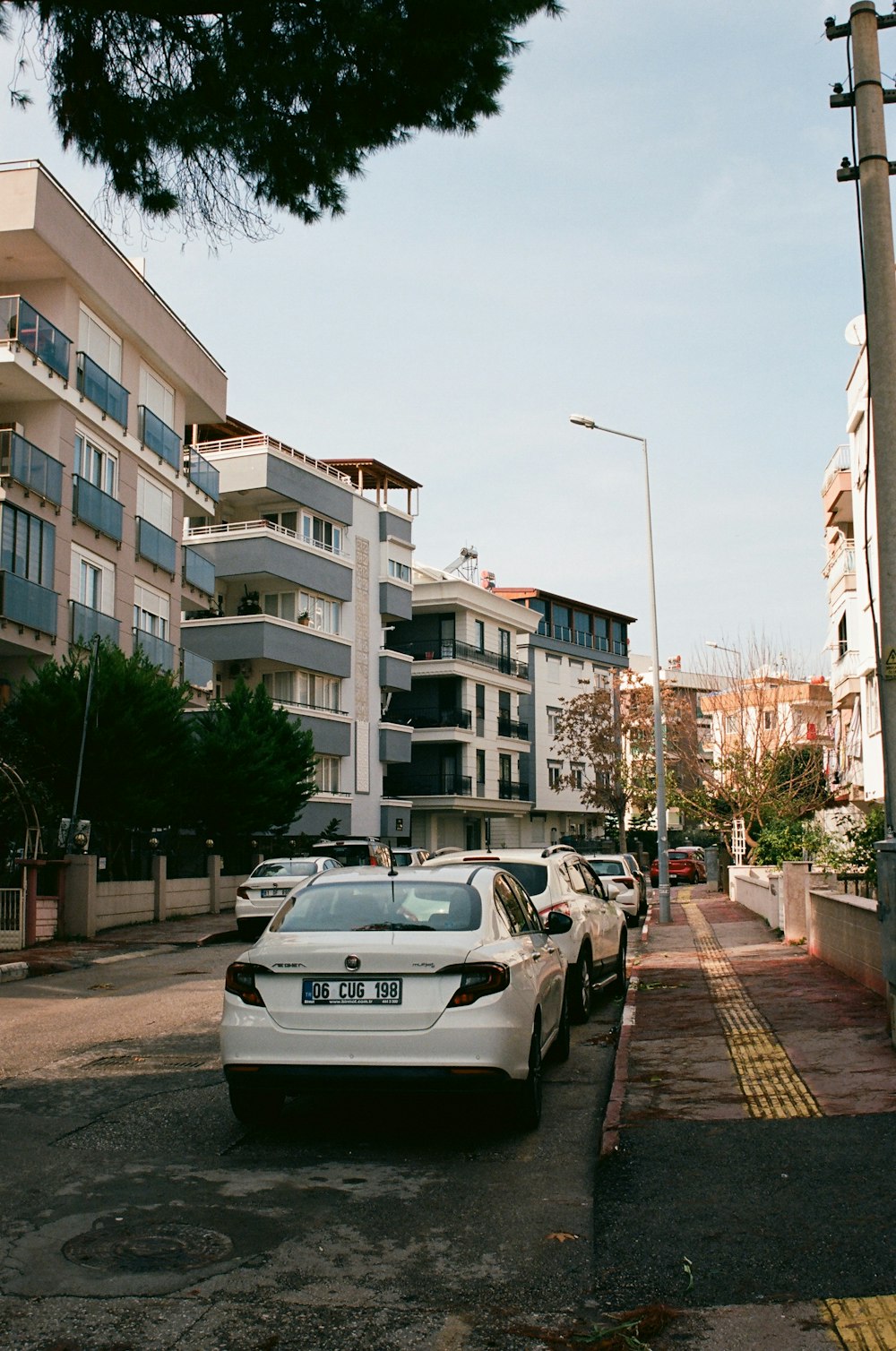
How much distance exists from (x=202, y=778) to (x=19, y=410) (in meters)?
10.6

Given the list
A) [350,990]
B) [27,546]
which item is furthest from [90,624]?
[350,990]

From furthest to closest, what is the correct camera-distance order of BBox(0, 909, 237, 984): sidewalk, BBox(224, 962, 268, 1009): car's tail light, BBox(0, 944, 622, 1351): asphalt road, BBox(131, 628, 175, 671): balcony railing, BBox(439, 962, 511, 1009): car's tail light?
BBox(131, 628, 175, 671): balcony railing
BBox(0, 909, 237, 984): sidewalk
BBox(224, 962, 268, 1009): car's tail light
BBox(439, 962, 511, 1009): car's tail light
BBox(0, 944, 622, 1351): asphalt road

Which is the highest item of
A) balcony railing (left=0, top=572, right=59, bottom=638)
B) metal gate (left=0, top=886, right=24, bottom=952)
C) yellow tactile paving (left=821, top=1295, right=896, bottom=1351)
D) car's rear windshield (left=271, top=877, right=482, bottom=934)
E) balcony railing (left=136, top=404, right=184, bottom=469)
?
balcony railing (left=136, top=404, right=184, bottom=469)

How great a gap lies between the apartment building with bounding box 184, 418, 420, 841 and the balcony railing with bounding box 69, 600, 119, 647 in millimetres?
13111

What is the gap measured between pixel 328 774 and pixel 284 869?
2434cm

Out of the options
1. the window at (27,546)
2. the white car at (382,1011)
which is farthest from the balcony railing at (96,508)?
the white car at (382,1011)

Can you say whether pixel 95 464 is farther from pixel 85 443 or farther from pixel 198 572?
pixel 198 572

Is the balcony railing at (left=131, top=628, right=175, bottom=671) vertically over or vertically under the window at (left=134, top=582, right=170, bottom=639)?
under

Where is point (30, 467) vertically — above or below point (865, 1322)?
above

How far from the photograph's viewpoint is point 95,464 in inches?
1221

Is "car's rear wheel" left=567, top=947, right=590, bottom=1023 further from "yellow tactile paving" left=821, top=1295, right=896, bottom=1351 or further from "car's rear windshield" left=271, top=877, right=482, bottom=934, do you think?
"yellow tactile paving" left=821, top=1295, right=896, bottom=1351

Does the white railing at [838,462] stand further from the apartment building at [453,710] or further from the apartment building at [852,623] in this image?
the apartment building at [453,710]

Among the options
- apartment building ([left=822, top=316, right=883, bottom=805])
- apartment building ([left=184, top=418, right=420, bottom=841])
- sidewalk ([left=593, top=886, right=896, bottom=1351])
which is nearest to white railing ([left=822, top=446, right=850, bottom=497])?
apartment building ([left=822, top=316, right=883, bottom=805])

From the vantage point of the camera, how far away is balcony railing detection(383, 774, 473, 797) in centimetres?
6031
